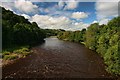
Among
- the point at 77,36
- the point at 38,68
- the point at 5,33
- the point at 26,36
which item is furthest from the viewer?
the point at 77,36

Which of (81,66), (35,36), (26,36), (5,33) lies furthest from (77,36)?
(81,66)

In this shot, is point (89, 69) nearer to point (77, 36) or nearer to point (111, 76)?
point (111, 76)

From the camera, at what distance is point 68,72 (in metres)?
34.6

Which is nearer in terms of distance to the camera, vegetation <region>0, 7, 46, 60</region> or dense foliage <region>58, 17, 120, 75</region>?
dense foliage <region>58, 17, 120, 75</region>

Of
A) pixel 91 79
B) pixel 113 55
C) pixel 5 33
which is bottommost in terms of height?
pixel 91 79

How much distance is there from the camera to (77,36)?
382ft

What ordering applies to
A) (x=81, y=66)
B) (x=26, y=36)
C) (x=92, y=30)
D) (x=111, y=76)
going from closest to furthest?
(x=111, y=76), (x=81, y=66), (x=92, y=30), (x=26, y=36)

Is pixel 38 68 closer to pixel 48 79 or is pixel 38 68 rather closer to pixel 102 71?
pixel 48 79

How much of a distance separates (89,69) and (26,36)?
50.4 meters

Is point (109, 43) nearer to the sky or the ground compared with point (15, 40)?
nearer to the ground

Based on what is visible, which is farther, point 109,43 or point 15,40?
point 15,40

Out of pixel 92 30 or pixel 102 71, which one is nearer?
pixel 102 71

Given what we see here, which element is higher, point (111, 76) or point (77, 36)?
point (77, 36)

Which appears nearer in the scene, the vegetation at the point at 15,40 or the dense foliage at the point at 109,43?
the dense foliage at the point at 109,43
